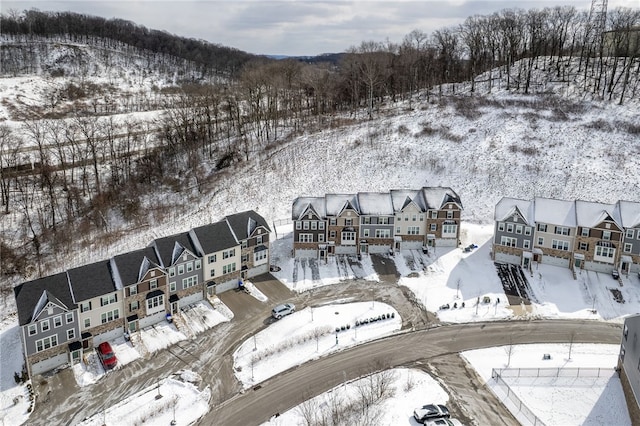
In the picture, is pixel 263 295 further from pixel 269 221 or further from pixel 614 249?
pixel 614 249

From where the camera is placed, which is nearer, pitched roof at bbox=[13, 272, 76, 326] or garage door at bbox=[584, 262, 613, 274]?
pitched roof at bbox=[13, 272, 76, 326]

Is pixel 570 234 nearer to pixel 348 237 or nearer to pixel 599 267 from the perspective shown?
pixel 599 267

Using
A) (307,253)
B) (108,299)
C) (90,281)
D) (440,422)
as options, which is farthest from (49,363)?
(440,422)

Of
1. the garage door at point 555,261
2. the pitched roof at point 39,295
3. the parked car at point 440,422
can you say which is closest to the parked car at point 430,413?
the parked car at point 440,422

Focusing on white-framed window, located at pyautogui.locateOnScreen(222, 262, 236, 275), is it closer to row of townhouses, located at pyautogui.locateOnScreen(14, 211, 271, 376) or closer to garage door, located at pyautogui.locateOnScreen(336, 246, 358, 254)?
row of townhouses, located at pyautogui.locateOnScreen(14, 211, 271, 376)

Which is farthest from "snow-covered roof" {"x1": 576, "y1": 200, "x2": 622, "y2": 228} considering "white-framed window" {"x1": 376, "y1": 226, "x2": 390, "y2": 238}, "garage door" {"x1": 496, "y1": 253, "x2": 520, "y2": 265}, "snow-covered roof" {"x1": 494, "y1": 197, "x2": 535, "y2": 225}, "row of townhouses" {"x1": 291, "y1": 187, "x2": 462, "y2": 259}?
"white-framed window" {"x1": 376, "y1": 226, "x2": 390, "y2": 238}

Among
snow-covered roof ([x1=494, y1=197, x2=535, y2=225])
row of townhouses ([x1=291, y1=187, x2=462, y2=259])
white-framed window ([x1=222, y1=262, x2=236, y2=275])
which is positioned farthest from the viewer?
row of townhouses ([x1=291, y1=187, x2=462, y2=259])
